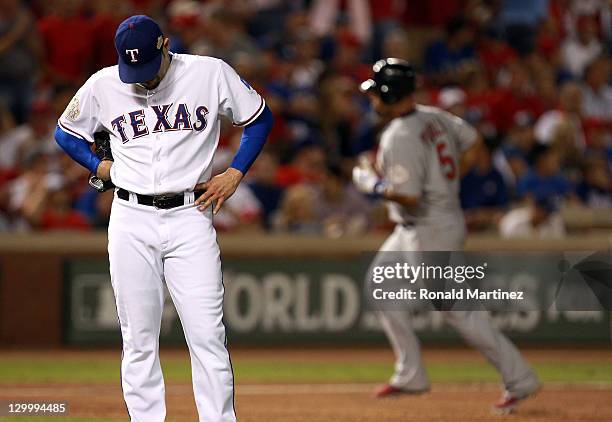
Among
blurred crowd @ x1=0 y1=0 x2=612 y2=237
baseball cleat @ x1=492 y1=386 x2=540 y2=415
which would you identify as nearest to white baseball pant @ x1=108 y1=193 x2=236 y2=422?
baseball cleat @ x1=492 y1=386 x2=540 y2=415

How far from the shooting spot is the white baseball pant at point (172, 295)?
18.5 ft

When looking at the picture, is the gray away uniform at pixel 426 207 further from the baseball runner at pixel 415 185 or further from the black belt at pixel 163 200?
the black belt at pixel 163 200

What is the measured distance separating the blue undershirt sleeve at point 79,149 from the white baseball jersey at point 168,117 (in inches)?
5.2

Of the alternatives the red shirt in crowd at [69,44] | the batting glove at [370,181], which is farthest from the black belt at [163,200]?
the red shirt in crowd at [69,44]

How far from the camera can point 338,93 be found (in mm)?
14391

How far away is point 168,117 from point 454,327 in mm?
2887

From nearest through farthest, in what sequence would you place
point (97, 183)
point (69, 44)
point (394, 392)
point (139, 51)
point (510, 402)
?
point (139, 51) → point (97, 183) → point (510, 402) → point (394, 392) → point (69, 44)

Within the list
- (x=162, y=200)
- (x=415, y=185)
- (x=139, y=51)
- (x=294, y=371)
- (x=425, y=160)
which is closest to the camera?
(x=139, y=51)

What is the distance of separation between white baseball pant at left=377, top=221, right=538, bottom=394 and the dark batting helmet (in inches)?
34.6

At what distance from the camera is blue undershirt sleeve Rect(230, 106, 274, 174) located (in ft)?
19.5

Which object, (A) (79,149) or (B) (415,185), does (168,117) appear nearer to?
(A) (79,149)

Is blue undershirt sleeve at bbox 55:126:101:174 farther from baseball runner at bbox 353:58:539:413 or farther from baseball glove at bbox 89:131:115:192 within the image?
baseball runner at bbox 353:58:539:413

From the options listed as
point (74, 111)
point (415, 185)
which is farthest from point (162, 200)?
point (415, 185)

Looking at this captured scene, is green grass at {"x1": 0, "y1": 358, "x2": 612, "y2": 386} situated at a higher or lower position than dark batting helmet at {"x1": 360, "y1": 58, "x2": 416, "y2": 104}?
lower
